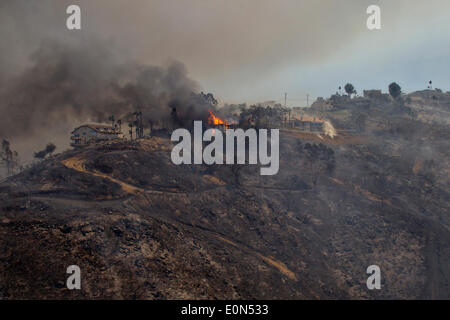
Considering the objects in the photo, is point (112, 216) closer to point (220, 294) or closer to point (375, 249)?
point (220, 294)

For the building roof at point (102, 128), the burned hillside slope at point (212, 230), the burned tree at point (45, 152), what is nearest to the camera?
the burned hillside slope at point (212, 230)

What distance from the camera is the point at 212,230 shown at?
2234 inches

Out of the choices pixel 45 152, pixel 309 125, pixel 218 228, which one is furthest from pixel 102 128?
pixel 309 125

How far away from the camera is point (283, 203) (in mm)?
71438

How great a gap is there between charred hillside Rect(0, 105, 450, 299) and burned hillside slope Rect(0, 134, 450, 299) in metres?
0.20

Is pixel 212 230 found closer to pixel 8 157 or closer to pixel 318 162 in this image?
pixel 318 162

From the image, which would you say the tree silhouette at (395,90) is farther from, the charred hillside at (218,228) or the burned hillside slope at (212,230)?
the burned hillside slope at (212,230)

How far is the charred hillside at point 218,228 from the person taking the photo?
39125 mm

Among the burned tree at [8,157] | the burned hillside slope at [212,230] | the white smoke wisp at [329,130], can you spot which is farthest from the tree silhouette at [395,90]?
the burned tree at [8,157]

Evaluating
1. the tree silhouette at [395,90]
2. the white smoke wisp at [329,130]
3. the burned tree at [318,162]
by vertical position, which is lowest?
the burned tree at [318,162]

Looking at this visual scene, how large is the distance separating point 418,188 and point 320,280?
162 ft

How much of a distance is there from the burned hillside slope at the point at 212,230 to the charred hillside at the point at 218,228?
0.66 feet

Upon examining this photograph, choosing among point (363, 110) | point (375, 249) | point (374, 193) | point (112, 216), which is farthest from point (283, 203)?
point (363, 110)

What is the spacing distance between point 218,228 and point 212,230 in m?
1.46
